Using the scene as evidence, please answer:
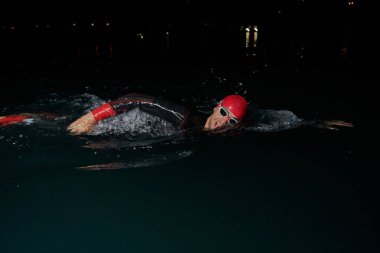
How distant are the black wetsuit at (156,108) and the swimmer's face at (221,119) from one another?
0.36 m

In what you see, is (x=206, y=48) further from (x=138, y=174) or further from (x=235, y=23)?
(x=235, y=23)

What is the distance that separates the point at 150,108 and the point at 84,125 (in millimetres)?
1047

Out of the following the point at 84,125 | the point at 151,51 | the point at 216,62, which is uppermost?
the point at 151,51

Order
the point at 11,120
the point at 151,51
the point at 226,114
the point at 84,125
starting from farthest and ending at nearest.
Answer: the point at 151,51 → the point at 226,114 → the point at 11,120 → the point at 84,125

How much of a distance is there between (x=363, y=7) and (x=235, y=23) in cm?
1523

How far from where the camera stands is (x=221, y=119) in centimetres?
578

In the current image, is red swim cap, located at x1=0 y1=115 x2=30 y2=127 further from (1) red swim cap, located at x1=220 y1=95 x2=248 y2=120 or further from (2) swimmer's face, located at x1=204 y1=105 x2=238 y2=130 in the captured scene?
(1) red swim cap, located at x1=220 y1=95 x2=248 y2=120

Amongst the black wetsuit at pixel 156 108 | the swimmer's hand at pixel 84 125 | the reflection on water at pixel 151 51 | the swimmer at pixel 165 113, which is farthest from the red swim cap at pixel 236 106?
the reflection on water at pixel 151 51

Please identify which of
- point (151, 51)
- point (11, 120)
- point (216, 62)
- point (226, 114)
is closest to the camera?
point (11, 120)

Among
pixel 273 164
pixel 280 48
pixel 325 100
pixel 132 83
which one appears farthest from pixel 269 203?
pixel 280 48

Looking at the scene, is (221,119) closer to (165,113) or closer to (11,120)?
(165,113)

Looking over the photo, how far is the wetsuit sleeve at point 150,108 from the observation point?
5.32 m

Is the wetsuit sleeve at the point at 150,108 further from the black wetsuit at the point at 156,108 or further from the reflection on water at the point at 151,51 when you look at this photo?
the reflection on water at the point at 151,51

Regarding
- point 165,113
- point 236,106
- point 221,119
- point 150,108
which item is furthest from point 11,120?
point 236,106
